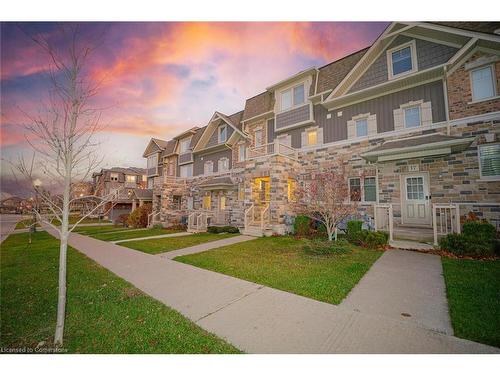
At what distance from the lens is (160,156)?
88.2 feet

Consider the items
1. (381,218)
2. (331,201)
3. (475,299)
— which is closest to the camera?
(475,299)

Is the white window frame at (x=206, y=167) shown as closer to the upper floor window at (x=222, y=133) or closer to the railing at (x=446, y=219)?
the upper floor window at (x=222, y=133)

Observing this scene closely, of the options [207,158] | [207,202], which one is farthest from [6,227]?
[207,158]

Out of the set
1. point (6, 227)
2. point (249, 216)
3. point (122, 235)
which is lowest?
point (6, 227)

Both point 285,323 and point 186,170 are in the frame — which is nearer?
point 285,323

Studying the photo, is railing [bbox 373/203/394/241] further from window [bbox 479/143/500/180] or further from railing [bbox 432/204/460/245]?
window [bbox 479/143/500/180]

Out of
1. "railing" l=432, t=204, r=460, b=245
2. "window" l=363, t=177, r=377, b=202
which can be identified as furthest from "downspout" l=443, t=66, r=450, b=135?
"railing" l=432, t=204, r=460, b=245

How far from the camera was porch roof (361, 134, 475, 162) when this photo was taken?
26.3ft

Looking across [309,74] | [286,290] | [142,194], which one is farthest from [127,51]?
[142,194]

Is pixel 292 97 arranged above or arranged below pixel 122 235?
above

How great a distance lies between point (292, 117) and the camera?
1395cm

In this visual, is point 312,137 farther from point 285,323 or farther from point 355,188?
point 285,323

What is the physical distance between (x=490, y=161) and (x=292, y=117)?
9363 millimetres
